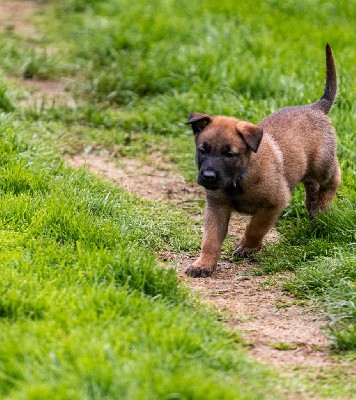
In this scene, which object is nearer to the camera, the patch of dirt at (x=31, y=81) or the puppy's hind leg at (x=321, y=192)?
the puppy's hind leg at (x=321, y=192)

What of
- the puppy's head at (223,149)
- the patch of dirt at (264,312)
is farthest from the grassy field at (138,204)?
the puppy's head at (223,149)

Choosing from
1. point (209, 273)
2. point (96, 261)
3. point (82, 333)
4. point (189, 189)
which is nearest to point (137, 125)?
point (189, 189)

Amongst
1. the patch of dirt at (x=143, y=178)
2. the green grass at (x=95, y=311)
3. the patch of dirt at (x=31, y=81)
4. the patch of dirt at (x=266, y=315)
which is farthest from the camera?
the patch of dirt at (x=31, y=81)

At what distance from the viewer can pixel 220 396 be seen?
11.6ft

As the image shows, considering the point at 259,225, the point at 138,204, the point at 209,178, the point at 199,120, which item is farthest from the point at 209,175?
the point at 138,204

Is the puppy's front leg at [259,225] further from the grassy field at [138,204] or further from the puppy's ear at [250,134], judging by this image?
the puppy's ear at [250,134]

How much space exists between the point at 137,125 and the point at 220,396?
508 cm

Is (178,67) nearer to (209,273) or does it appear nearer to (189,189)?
(189,189)

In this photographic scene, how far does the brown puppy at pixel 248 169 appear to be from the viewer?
5.53 meters

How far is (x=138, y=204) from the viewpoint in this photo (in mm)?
6535

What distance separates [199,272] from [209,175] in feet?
2.05

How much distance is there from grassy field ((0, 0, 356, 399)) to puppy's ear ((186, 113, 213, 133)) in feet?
2.65

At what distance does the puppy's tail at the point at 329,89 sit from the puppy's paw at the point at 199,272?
75.4 inches

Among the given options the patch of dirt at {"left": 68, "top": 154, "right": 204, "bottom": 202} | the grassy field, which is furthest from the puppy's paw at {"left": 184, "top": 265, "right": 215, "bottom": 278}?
the patch of dirt at {"left": 68, "top": 154, "right": 204, "bottom": 202}
